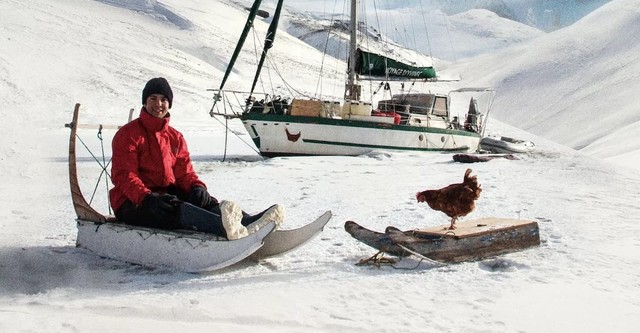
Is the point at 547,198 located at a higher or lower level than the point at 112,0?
lower

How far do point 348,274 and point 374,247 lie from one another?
1.62ft

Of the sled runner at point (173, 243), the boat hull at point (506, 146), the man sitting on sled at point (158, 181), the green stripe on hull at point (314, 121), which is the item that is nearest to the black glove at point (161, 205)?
the man sitting on sled at point (158, 181)

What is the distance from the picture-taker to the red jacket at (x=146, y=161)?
221 inches

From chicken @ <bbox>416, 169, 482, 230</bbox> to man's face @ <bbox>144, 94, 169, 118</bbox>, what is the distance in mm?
2754

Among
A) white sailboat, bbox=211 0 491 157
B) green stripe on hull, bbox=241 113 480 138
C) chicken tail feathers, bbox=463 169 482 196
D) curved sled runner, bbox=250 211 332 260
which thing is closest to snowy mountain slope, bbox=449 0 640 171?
white sailboat, bbox=211 0 491 157

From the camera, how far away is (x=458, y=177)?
13.5m

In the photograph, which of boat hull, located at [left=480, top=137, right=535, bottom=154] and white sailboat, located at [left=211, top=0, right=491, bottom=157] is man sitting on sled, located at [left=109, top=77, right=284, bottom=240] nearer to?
white sailboat, located at [left=211, top=0, right=491, bottom=157]

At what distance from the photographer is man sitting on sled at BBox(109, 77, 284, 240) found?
558 centimetres

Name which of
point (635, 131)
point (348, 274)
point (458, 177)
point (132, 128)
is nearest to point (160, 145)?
point (132, 128)

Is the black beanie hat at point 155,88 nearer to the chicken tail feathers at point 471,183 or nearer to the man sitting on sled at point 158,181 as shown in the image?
the man sitting on sled at point 158,181

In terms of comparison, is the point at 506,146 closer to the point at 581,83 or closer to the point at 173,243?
the point at 173,243

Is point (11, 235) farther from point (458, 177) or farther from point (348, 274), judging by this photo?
point (458, 177)

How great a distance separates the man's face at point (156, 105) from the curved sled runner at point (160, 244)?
3.23ft

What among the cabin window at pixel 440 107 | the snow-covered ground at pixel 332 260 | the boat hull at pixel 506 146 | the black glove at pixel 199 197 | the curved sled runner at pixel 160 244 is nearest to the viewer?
the snow-covered ground at pixel 332 260
